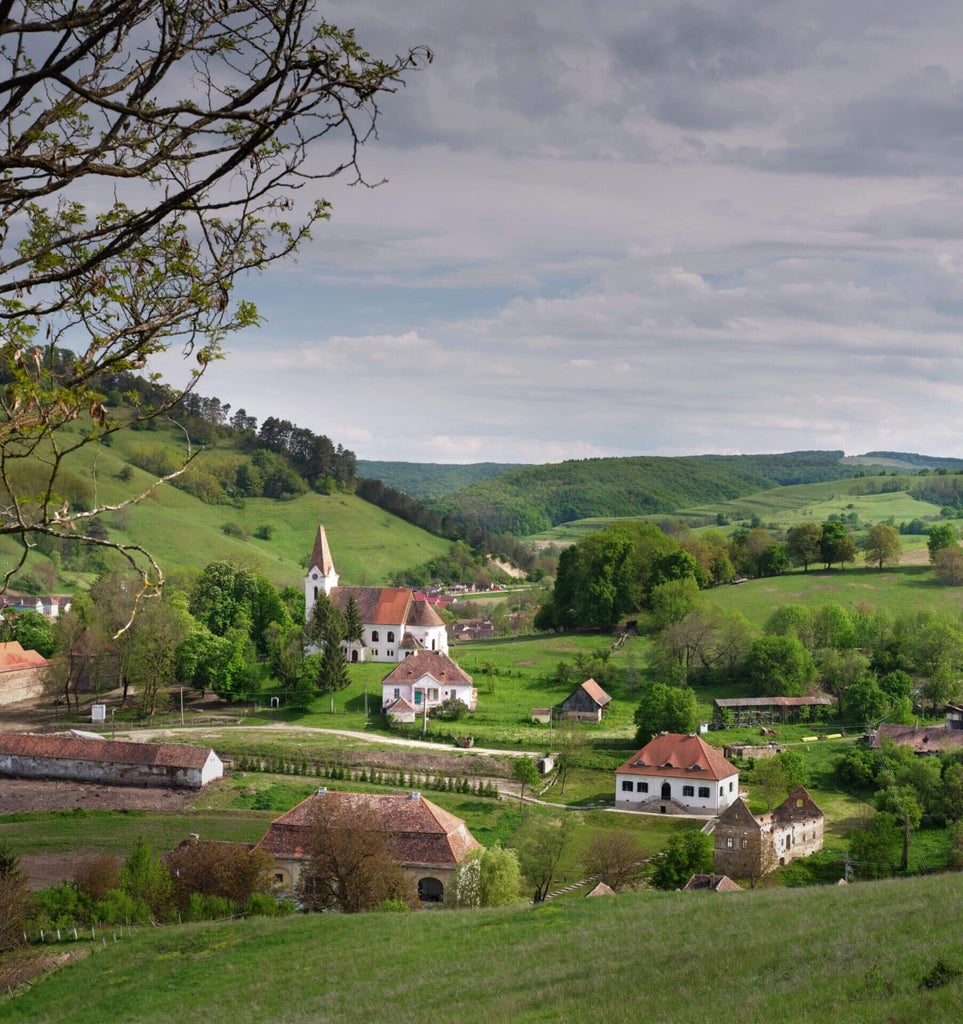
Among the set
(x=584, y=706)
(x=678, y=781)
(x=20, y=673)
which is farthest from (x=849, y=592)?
(x=20, y=673)

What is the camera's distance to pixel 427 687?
66062 millimetres

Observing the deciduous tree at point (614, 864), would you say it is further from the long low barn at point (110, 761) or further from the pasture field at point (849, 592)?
the pasture field at point (849, 592)

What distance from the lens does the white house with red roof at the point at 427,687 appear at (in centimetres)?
6581

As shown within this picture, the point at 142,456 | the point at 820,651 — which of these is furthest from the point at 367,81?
the point at 142,456

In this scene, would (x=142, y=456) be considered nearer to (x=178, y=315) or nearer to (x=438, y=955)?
(x=438, y=955)

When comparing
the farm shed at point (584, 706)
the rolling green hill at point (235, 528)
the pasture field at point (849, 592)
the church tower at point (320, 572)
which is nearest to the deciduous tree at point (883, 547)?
the pasture field at point (849, 592)

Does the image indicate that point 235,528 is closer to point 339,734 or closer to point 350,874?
point 339,734

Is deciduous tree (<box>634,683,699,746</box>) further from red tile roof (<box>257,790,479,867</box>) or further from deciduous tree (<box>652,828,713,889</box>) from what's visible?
deciduous tree (<box>652,828,713,889</box>)

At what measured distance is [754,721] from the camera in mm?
64562

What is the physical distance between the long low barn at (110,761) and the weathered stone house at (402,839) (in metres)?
14.3

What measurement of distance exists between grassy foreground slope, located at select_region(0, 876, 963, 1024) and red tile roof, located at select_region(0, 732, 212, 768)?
83.2 ft

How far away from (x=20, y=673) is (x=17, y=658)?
48.7 inches

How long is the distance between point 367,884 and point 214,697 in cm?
4330

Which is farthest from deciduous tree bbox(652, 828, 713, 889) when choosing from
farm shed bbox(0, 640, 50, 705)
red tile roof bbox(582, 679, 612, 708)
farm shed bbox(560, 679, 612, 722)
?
farm shed bbox(0, 640, 50, 705)
